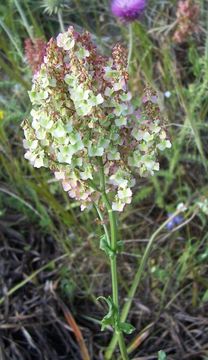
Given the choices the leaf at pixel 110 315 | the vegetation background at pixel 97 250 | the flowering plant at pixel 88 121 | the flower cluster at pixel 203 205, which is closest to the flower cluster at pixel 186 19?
the vegetation background at pixel 97 250

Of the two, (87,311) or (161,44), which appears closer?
(87,311)

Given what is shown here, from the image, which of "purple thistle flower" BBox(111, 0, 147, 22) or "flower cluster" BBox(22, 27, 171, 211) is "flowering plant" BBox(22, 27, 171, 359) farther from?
"purple thistle flower" BBox(111, 0, 147, 22)

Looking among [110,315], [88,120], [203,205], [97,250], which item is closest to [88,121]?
[88,120]

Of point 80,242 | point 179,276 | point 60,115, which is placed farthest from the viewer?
point 80,242

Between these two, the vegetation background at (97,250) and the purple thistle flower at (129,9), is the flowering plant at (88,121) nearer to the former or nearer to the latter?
the vegetation background at (97,250)

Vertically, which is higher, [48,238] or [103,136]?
[103,136]

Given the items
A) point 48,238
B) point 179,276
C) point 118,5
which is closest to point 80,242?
point 48,238

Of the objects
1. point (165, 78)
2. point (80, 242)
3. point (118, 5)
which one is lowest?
point (80, 242)

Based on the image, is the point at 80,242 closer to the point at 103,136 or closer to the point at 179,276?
the point at 179,276

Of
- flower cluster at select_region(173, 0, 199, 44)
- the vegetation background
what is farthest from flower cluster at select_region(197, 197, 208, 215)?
flower cluster at select_region(173, 0, 199, 44)
